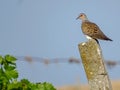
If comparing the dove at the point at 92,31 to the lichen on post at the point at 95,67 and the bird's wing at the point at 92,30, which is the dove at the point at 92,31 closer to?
the bird's wing at the point at 92,30

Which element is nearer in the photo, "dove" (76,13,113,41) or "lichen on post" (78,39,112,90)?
"lichen on post" (78,39,112,90)

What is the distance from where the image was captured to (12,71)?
6988 millimetres

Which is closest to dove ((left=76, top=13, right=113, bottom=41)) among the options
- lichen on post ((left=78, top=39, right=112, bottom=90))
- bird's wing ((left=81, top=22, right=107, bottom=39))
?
bird's wing ((left=81, top=22, right=107, bottom=39))

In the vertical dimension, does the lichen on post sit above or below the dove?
below

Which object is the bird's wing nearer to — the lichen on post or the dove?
the dove

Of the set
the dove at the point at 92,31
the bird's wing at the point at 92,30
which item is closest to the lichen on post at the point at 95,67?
the dove at the point at 92,31

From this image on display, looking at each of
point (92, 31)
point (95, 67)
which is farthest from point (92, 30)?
point (95, 67)

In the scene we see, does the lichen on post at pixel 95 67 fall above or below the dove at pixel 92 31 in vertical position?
below

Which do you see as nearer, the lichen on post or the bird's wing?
the lichen on post

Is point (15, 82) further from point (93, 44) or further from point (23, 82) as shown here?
point (93, 44)

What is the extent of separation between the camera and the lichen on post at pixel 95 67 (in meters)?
6.48

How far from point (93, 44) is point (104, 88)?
541mm

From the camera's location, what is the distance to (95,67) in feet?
21.5

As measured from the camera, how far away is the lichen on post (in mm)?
6480
